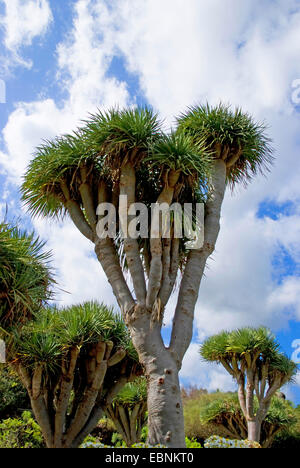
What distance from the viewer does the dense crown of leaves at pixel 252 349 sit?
40.9ft

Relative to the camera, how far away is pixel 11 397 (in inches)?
619

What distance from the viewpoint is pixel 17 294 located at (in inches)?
228

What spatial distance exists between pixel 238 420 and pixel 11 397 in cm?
838

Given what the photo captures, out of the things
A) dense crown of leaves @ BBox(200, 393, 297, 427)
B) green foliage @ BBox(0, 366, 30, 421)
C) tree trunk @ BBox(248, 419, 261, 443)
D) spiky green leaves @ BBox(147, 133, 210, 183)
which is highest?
spiky green leaves @ BBox(147, 133, 210, 183)

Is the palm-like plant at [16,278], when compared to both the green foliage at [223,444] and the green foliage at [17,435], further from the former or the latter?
the green foliage at [17,435]

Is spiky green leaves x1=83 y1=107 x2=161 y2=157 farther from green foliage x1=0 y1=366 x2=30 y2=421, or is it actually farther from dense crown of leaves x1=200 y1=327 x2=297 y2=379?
green foliage x1=0 y1=366 x2=30 y2=421

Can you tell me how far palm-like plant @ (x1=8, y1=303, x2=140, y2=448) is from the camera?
29.2 ft

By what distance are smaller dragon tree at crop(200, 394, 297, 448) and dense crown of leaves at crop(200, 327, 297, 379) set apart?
3612 mm

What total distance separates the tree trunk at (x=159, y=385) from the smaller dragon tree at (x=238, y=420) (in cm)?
1080

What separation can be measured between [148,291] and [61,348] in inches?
145

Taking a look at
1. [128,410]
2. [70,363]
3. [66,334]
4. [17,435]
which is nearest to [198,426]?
[128,410]

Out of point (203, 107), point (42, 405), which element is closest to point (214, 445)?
point (42, 405)

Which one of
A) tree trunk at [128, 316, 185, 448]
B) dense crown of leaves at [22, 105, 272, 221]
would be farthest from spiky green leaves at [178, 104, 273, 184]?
tree trunk at [128, 316, 185, 448]

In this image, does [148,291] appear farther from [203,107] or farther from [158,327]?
[203,107]
